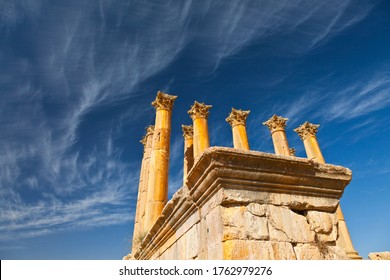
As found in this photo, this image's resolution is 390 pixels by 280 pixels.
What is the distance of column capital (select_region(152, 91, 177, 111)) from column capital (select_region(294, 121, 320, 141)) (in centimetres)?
1097

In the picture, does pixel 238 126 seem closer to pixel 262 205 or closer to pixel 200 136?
pixel 200 136

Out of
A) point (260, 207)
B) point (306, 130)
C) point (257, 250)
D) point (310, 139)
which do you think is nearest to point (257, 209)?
point (260, 207)

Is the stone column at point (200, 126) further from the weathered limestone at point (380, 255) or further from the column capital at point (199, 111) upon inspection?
the weathered limestone at point (380, 255)

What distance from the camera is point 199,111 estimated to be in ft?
53.3

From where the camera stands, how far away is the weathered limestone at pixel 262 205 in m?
2.80

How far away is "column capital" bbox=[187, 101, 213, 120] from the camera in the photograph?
638 inches

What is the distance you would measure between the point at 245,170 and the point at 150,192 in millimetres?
9423

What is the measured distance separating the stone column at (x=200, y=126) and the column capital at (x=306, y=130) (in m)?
8.22

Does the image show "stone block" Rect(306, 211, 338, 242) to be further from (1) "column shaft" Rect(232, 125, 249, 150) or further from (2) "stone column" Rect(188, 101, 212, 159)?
(1) "column shaft" Rect(232, 125, 249, 150)

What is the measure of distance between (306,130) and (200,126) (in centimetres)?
933

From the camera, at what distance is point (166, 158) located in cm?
1275

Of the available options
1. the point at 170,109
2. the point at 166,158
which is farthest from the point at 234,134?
the point at 166,158

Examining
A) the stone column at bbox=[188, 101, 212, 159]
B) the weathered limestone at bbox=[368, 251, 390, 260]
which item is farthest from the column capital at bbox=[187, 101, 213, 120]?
the weathered limestone at bbox=[368, 251, 390, 260]
